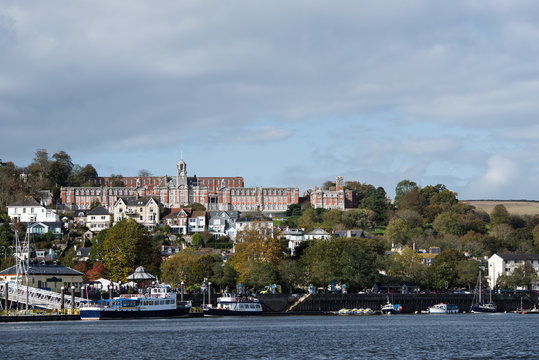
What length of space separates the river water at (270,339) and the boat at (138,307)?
4.23 ft

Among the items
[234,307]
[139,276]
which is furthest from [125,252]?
[234,307]

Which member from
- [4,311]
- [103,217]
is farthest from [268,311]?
[103,217]

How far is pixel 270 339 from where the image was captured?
234ft

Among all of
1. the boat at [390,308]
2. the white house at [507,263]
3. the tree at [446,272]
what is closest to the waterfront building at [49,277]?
the boat at [390,308]

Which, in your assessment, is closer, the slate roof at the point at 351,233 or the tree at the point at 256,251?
the tree at the point at 256,251

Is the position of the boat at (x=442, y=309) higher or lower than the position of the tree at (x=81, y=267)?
lower

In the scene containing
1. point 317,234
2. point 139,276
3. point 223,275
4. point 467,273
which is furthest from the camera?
point 317,234

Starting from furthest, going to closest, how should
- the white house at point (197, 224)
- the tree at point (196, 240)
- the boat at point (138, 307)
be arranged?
the white house at point (197, 224), the tree at point (196, 240), the boat at point (138, 307)

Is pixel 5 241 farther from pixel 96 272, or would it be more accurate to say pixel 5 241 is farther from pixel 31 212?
pixel 31 212

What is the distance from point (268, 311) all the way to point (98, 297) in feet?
70.8

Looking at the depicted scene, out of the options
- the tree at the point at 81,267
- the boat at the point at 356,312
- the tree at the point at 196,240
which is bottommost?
the boat at the point at 356,312

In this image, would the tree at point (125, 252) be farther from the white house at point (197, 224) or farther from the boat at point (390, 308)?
the white house at point (197, 224)

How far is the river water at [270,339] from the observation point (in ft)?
198

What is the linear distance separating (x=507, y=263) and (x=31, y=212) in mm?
95052
